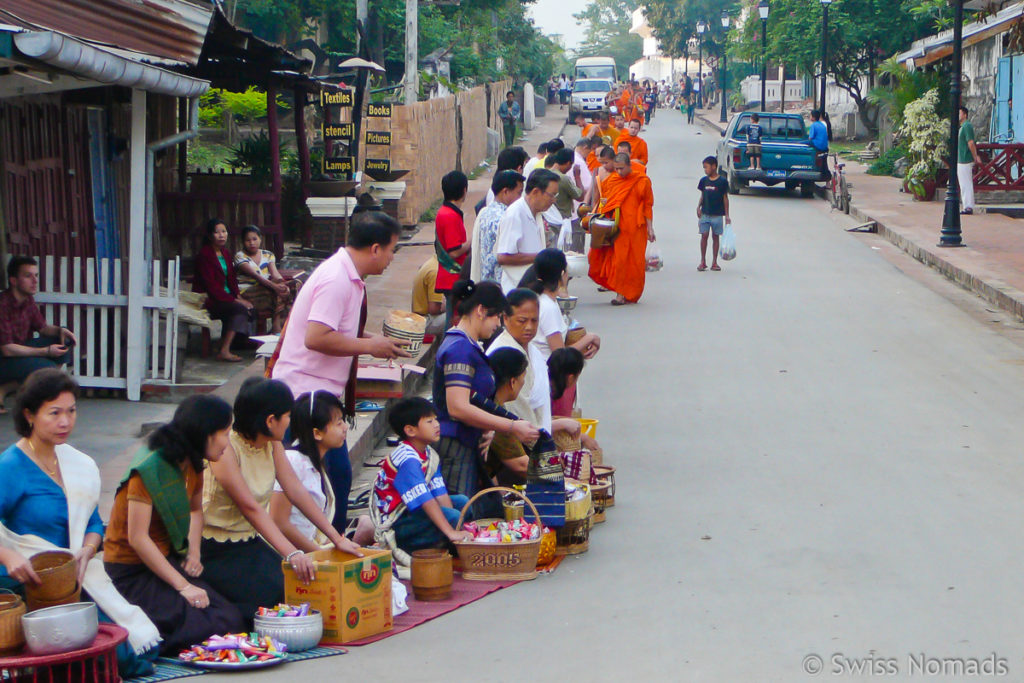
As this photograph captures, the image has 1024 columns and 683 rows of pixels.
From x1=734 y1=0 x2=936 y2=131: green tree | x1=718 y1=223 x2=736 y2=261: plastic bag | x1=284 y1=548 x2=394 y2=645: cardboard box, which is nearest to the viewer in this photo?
x1=284 y1=548 x2=394 y2=645: cardboard box

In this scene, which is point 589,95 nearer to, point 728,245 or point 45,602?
point 728,245

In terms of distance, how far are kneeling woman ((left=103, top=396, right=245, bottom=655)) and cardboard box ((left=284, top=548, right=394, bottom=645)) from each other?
33 cm

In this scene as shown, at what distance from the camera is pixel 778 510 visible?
284 inches

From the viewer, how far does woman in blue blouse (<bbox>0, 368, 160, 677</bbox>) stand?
4887 mm

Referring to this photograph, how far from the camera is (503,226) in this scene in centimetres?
953

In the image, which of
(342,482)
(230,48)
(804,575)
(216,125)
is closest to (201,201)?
(230,48)

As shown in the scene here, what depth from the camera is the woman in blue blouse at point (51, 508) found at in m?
4.89

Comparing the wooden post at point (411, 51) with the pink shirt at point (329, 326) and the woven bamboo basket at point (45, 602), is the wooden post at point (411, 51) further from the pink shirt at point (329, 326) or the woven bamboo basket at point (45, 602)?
the woven bamboo basket at point (45, 602)

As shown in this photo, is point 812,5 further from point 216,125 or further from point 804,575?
point 804,575

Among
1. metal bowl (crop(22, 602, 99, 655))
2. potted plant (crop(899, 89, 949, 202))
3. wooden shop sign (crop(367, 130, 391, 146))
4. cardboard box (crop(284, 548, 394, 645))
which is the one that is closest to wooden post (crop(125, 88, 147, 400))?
cardboard box (crop(284, 548, 394, 645))

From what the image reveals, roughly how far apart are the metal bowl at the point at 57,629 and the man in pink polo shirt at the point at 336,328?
1739 millimetres

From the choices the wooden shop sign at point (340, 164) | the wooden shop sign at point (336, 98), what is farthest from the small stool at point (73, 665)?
the wooden shop sign at point (336, 98)

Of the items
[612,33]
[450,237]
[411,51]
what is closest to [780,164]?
[411,51]

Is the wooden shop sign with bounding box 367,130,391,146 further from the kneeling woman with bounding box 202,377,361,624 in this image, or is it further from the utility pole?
the kneeling woman with bounding box 202,377,361,624
